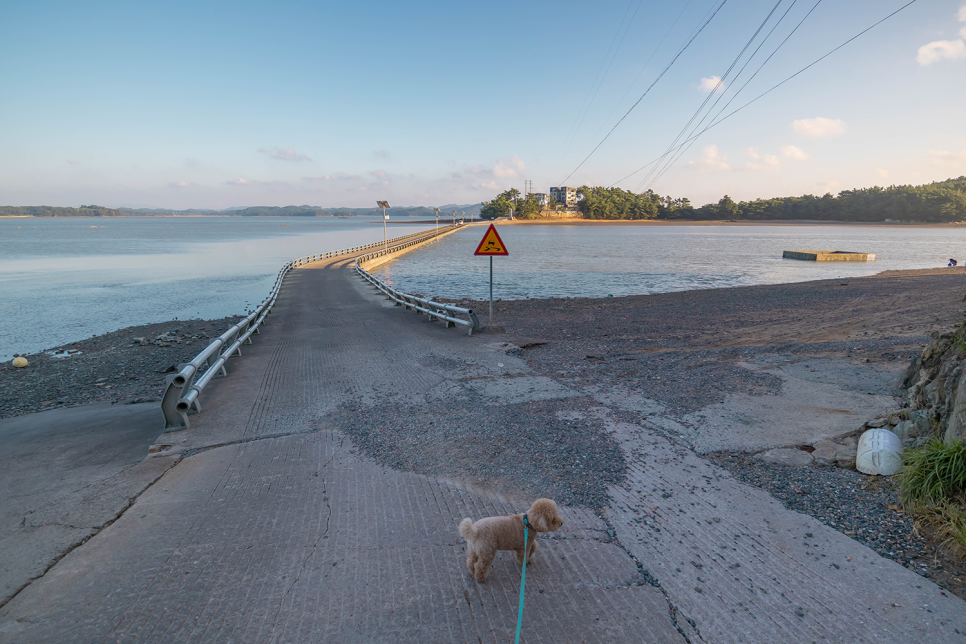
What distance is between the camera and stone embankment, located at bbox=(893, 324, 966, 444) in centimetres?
406

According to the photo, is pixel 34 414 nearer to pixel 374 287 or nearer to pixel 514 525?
pixel 514 525

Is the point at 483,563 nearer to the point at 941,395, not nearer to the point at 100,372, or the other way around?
the point at 941,395

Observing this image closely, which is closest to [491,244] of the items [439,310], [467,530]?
[439,310]

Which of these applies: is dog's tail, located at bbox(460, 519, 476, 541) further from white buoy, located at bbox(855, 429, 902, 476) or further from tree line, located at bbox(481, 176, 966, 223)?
tree line, located at bbox(481, 176, 966, 223)

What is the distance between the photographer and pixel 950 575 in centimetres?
317

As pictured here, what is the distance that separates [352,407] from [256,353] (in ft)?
17.2

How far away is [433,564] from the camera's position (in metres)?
3.51

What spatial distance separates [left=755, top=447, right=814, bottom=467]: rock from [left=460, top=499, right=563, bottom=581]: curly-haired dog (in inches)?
119

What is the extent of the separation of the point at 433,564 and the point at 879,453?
4.33m

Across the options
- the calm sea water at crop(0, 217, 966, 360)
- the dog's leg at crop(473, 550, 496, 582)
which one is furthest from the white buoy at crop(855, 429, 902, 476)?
the calm sea water at crop(0, 217, 966, 360)

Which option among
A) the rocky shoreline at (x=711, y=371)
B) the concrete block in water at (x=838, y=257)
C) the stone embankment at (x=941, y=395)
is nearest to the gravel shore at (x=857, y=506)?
the rocky shoreline at (x=711, y=371)

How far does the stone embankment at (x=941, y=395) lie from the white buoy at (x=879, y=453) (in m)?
0.29

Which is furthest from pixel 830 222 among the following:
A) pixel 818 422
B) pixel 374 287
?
pixel 818 422

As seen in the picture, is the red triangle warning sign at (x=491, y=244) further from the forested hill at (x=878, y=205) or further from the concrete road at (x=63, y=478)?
the forested hill at (x=878, y=205)
